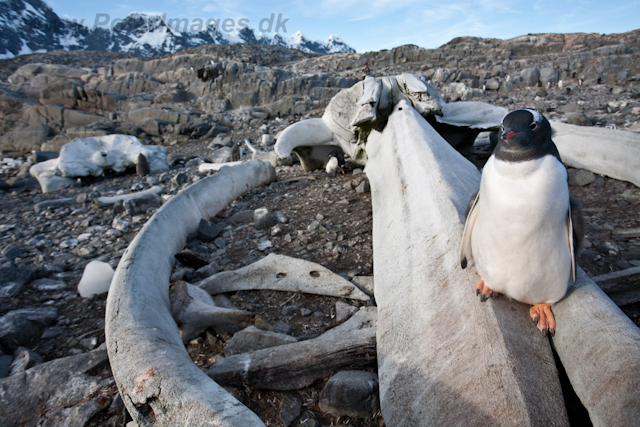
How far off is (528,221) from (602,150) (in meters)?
3.66

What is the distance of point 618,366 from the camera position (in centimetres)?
133

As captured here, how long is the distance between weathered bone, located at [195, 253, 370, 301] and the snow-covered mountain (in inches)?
3618

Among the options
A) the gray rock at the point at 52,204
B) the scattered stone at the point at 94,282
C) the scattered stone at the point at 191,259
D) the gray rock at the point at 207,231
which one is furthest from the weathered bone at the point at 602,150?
the gray rock at the point at 52,204

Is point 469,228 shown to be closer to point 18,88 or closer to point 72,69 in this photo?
point 18,88

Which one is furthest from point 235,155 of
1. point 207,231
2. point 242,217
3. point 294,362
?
point 294,362

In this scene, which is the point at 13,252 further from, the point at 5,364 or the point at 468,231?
the point at 468,231

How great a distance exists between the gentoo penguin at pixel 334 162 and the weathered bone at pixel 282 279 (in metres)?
3.13

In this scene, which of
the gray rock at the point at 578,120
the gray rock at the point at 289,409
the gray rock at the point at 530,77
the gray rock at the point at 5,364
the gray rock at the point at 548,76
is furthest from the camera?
the gray rock at the point at 530,77

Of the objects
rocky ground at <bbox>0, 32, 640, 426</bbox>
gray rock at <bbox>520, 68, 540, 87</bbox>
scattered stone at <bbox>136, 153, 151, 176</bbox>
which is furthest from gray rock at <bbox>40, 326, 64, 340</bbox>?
gray rock at <bbox>520, 68, 540, 87</bbox>

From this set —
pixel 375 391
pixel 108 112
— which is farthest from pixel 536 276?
pixel 108 112

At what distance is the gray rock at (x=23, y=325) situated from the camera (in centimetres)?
252

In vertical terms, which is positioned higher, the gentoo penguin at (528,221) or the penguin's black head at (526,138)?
the penguin's black head at (526,138)

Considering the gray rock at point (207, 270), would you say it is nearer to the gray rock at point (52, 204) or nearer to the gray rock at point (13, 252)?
the gray rock at point (13, 252)

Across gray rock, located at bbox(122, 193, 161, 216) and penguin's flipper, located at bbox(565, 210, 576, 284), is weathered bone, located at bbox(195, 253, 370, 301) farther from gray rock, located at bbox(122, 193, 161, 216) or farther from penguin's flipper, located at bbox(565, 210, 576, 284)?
gray rock, located at bbox(122, 193, 161, 216)
